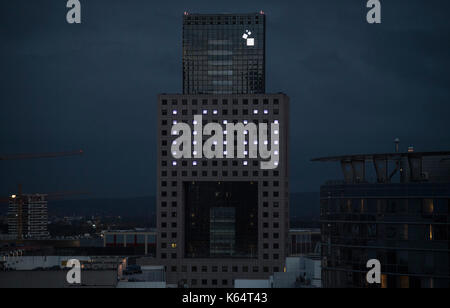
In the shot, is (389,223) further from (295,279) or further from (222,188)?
(222,188)

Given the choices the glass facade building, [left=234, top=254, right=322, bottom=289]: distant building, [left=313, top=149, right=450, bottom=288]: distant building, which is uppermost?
the glass facade building

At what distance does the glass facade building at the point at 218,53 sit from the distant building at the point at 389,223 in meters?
116

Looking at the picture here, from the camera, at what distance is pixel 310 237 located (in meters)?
182

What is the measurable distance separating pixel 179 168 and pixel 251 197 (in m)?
20.4

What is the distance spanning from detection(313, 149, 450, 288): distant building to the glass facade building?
11586 centimetres

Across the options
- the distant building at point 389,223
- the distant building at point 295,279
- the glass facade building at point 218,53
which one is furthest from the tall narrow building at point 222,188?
the distant building at point 389,223

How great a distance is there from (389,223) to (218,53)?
130m

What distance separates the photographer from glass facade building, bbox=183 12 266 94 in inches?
A: 7421

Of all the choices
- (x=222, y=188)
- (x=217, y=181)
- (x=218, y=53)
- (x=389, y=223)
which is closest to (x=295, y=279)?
(x=389, y=223)

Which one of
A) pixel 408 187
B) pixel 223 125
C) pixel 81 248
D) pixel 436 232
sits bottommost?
pixel 81 248

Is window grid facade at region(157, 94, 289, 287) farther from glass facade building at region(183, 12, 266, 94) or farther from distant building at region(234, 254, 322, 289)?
distant building at region(234, 254, 322, 289)

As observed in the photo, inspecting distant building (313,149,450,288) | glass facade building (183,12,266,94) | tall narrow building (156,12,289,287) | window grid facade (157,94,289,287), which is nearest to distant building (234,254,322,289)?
distant building (313,149,450,288)
